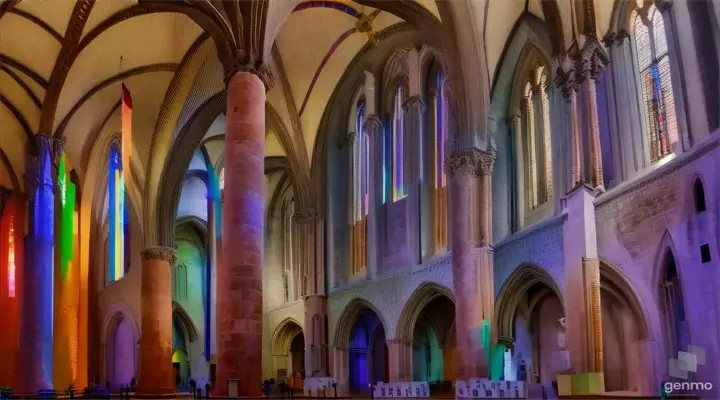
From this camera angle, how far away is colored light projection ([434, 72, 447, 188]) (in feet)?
77.3

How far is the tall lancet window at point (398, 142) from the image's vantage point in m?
25.3

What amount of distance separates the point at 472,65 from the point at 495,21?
140 centimetres

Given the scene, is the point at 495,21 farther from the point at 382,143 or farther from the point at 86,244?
the point at 86,244

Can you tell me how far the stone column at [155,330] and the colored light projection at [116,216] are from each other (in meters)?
2.01

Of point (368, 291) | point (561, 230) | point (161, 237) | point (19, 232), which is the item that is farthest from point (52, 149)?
point (561, 230)

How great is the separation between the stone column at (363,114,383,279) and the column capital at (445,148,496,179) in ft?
18.8

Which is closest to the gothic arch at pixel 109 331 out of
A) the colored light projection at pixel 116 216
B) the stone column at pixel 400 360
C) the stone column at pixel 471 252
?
the colored light projection at pixel 116 216

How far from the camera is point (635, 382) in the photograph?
17.6 meters

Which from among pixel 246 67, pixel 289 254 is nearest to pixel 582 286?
pixel 246 67

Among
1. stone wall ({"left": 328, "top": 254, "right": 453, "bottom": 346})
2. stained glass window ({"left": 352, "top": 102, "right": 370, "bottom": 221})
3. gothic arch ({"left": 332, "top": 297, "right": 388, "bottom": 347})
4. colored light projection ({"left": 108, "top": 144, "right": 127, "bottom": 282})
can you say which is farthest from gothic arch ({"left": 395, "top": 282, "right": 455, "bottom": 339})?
colored light projection ({"left": 108, "top": 144, "right": 127, "bottom": 282})

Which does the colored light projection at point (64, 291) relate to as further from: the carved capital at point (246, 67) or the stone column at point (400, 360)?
the stone column at point (400, 360)

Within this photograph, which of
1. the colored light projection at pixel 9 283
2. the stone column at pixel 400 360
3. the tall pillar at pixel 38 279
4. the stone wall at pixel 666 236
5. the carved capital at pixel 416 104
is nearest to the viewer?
the stone wall at pixel 666 236

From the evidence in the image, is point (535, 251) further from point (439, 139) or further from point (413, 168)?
point (413, 168)

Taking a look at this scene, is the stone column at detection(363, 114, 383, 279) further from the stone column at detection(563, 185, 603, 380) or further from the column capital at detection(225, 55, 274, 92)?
the column capital at detection(225, 55, 274, 92)
